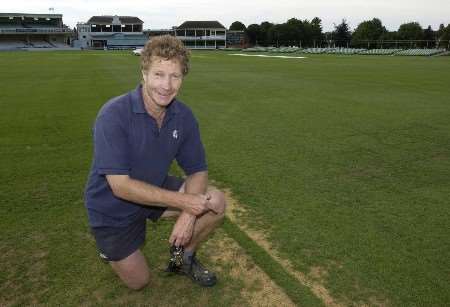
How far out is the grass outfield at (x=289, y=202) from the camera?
3580mm

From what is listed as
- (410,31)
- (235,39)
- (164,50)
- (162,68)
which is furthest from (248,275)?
(235,39)

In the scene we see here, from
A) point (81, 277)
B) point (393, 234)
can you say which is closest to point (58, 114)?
point (81, 277)

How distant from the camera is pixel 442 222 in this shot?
4.75 meters

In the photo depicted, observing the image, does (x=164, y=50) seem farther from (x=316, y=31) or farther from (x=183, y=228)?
(x=316, y=31)

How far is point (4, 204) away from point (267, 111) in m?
7.83

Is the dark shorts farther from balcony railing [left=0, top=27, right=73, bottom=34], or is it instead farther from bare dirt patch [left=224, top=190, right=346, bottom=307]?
balcony railing [left=0, top=27, right=73, bottom=34]

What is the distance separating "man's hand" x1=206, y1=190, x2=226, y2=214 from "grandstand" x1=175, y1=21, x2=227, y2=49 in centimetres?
13538

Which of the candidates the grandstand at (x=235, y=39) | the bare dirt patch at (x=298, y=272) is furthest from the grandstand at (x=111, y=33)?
the bare dirt patch at (x=298, y=272)

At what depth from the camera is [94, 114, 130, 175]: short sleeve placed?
10.0ft

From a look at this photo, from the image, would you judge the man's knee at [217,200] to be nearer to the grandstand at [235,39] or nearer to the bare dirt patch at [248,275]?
the bare dirt patch at [248,275]

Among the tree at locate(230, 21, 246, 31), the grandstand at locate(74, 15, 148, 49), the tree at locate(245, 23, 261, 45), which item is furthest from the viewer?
the tree at locate(230, 21, 246, 31)

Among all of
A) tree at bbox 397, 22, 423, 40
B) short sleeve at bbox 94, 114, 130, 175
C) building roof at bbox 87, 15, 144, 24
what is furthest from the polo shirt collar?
building roof at bbox 87, 15, 144, 24

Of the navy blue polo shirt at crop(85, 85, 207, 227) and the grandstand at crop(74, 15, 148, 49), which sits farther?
the grandstand at crop(74, 15, 148, 49)

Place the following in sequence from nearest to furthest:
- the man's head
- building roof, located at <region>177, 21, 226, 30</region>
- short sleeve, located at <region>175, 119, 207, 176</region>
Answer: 1. the man's head
2. short sleeve, located at <region>175, 119, 207, 176</region>
3. building roof, located at <region>177, 21, 226, 30</region>
